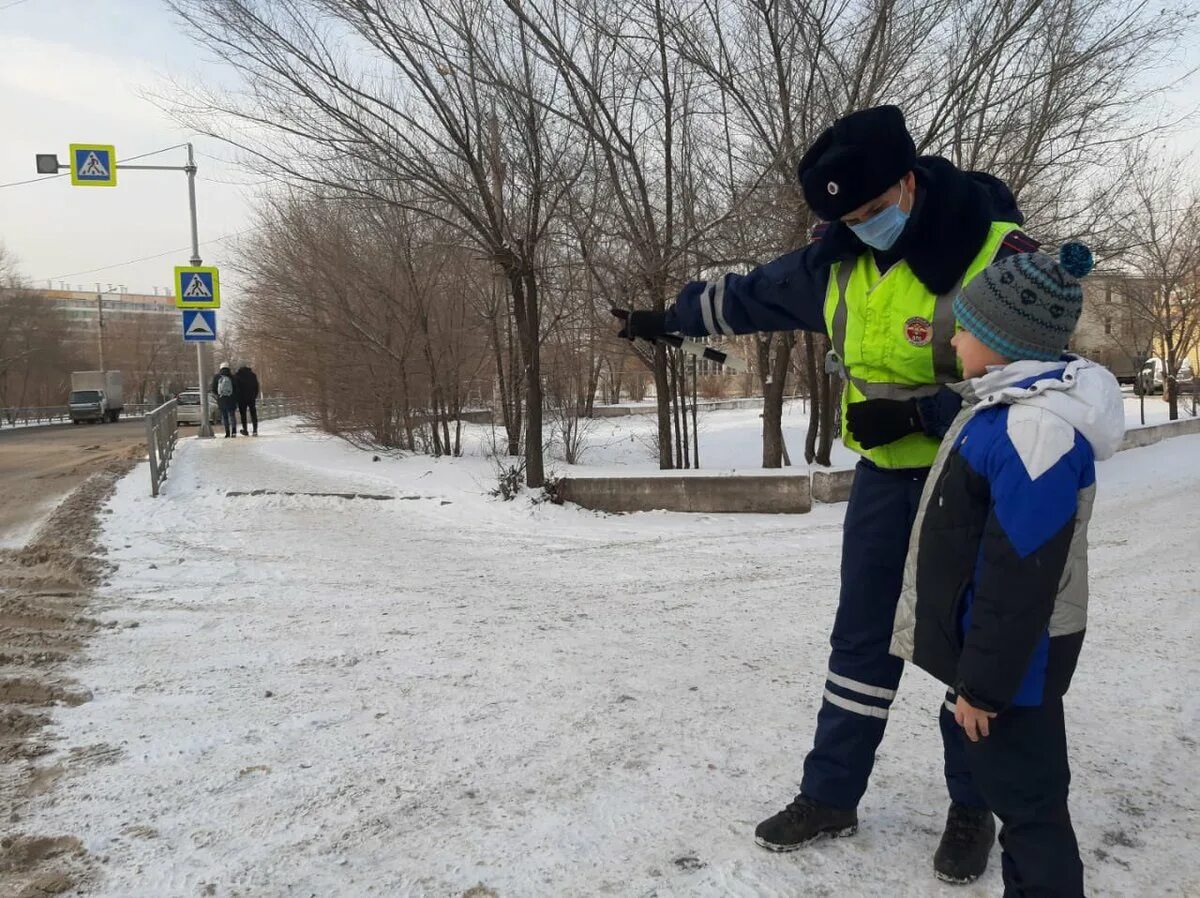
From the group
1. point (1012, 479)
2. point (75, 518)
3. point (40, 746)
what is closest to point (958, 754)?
point (1012, 479)

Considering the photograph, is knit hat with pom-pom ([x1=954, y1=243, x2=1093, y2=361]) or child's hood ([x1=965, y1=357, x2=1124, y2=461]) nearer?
child's hood ([x1=965, y1=357, x2=1124, y2=461])

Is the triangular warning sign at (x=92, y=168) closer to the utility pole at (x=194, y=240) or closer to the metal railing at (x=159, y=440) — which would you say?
the utility pole at (x=194, y=240)

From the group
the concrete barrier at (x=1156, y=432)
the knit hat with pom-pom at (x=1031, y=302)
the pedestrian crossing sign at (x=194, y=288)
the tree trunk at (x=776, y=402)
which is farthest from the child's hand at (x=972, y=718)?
the pedestrian crossing sign at (x=194, y=288)

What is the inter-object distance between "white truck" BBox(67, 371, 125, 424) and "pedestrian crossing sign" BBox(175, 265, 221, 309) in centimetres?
2557

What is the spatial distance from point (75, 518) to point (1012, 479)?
27.2 feet

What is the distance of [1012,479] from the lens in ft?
5.82

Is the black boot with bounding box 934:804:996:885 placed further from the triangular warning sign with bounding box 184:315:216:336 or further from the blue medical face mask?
the triangular warning sign with bounding box 184:315:216:336

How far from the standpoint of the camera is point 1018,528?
1757mm

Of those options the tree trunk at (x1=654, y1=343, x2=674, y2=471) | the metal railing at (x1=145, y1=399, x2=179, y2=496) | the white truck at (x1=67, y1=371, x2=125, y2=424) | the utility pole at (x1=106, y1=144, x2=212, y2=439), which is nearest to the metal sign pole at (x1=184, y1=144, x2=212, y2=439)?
the utility pole at (x1=106, y1=144, x2=212, y2=439)

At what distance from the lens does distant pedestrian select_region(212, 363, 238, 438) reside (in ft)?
56.2

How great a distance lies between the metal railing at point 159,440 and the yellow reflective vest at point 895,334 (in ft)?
27.4

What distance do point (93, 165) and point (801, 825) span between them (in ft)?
55.9

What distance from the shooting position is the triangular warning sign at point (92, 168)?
590 inches

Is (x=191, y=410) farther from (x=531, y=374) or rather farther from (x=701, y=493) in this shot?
(x=701, y=493)
